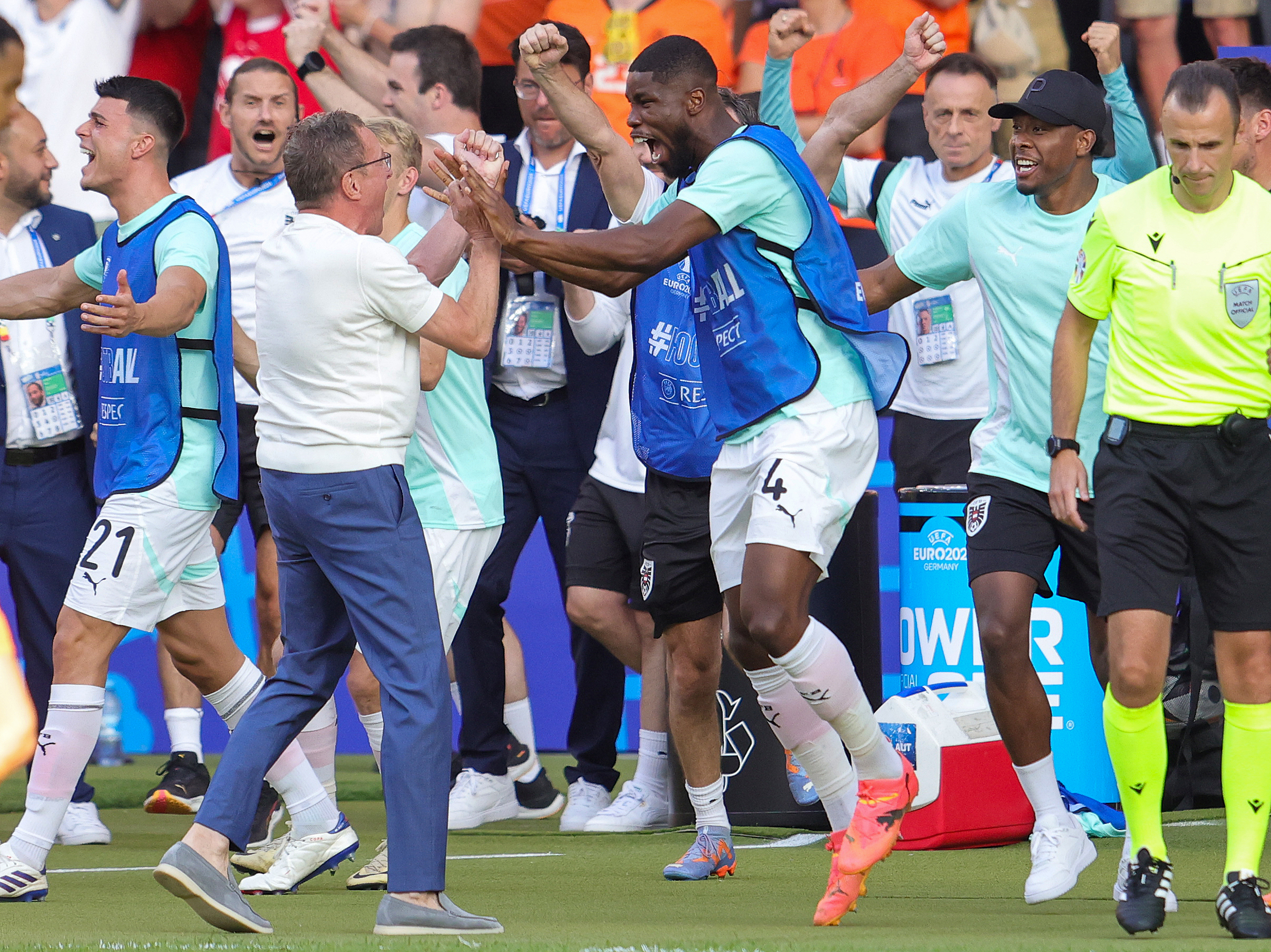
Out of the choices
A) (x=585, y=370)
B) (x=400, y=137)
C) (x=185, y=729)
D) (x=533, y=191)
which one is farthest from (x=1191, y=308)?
(x=185, y=729)

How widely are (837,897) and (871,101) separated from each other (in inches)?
105

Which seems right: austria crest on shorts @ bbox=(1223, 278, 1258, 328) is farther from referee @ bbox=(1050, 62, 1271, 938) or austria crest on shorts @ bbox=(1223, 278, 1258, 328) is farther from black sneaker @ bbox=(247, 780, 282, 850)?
black sneaker @ bbox=(247, 780, 282, 850)

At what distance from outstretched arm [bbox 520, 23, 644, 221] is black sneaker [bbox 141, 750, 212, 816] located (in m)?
2.90

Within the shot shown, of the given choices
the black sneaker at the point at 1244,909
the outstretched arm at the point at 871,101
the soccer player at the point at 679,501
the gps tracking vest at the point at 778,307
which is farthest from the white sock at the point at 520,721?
the black sneaker at the point at 1244,909

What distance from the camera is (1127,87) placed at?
619 centimetres

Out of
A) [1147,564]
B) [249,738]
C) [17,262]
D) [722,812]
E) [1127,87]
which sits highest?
[1127,87]

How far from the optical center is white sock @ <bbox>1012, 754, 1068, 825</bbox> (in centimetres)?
502

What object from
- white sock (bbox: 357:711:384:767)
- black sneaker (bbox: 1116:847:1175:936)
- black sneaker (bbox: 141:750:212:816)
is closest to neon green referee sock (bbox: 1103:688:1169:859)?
black sneaker (bbox: 1116:847:1175:936)

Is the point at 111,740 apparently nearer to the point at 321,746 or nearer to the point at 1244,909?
the point at 321,746

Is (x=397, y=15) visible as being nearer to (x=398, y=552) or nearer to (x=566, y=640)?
(x=566, y=640)

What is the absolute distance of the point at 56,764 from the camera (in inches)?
206

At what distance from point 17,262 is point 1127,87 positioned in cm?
431

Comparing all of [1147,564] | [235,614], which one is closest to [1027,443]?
[1147,564]

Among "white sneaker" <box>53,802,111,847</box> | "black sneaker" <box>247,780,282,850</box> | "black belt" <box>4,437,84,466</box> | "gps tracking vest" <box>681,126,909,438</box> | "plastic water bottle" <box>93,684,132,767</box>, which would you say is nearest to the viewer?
"gps tracking vest" <box>681,126,909,438</box>
